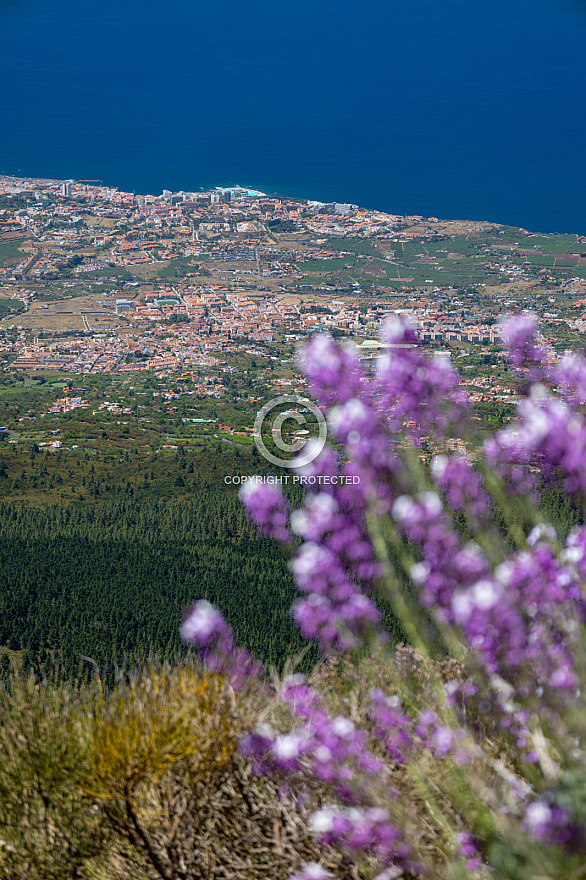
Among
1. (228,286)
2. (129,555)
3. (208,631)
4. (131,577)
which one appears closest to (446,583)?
(208,631)

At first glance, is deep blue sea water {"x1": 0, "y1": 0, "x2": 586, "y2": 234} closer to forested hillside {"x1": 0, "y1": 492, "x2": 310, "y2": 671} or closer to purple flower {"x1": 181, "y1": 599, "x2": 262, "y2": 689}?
forested hillside {"x1": 0, "y1": 492, "x2": 310, "y2": 671}

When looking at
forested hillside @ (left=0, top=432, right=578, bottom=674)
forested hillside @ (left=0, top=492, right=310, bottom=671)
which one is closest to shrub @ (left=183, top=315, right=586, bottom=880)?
forested hillside @ (left=0, top=432, right=578, bottom=674)

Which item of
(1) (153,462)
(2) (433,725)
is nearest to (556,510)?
(1) (153,462)

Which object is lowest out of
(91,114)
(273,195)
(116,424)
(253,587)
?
(253,587)

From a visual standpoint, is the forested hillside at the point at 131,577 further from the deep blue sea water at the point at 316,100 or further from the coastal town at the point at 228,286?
the deep blue sea water at the point at 316,100

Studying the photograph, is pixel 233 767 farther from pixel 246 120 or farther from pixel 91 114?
pixel 91 114

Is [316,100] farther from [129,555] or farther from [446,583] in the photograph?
[446,583]

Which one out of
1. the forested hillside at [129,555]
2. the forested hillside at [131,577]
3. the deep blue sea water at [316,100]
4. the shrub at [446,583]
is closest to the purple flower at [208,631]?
the shrub at [446,583]
